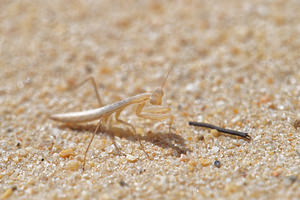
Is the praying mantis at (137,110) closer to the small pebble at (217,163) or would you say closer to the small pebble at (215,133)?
the small pebble at (215,133)

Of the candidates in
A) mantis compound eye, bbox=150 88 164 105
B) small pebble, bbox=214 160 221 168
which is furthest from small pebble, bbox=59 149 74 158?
small pebble, bbox=214 160 221 168

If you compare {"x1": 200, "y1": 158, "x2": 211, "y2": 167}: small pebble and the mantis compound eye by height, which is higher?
the mantis compound eye

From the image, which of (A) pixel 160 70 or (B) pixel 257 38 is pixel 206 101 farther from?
(B) pixel 257 38

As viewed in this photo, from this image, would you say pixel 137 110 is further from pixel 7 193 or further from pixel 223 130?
pixel 7 193

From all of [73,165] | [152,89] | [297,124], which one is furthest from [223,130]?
[73,165]

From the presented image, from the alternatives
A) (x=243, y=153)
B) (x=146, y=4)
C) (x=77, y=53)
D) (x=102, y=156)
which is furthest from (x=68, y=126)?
(x=146, y=4)

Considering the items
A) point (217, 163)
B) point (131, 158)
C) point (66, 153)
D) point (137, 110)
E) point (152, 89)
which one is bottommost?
point (217, 163)

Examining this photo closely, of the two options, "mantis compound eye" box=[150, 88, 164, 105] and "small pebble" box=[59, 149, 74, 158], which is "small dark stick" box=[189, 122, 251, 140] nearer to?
"mantis compound eye" box=[150, 88, 164, 105]
